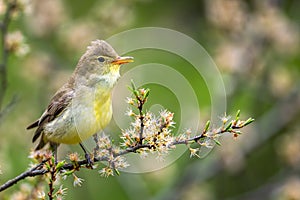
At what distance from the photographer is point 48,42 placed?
18.7ft

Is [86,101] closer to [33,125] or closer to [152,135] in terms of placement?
[33,125]

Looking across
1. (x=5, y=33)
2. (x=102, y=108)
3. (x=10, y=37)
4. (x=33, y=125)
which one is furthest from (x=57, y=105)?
(x=10, y=37)

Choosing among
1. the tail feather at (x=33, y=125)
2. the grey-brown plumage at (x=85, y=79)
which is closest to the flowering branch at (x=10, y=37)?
the tail feather at (x=33, y=125)

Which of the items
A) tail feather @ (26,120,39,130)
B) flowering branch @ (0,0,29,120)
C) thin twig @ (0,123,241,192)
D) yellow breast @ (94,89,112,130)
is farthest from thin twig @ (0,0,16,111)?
thin twig @ (0,123,241,192)

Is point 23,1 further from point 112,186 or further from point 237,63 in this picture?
point 112,186

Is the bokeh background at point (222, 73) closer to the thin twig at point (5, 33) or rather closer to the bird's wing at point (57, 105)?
the thin twig at point (5, 33)

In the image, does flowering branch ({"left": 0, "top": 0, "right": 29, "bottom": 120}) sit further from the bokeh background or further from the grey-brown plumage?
the bokeh background

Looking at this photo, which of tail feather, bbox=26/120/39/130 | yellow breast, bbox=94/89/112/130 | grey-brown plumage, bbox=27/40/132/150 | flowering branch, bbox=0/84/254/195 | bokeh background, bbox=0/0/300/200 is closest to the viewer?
flowering branch, bbox=0/84/254/195

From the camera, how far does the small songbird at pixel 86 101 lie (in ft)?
10.5

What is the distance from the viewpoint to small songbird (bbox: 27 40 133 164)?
320cm

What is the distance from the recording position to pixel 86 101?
3.28 meters

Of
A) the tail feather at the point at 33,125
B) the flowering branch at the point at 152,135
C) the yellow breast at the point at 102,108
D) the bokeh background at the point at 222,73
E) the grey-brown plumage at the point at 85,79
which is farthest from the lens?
the bokeh background at the point at 222,73

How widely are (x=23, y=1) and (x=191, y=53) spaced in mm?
2796

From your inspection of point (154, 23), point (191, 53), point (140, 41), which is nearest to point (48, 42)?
point (140, 41)
